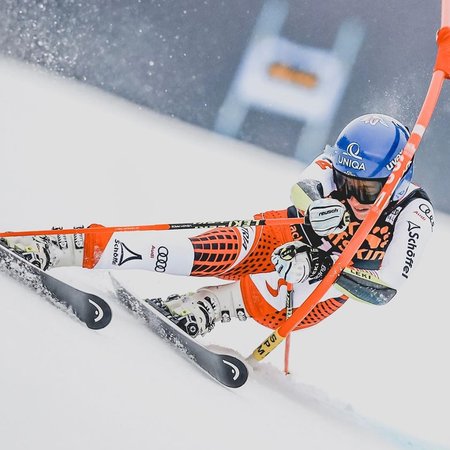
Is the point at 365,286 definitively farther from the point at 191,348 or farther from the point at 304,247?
the point at 191,348

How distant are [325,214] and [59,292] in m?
0.88

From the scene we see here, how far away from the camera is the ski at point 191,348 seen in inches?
86.0

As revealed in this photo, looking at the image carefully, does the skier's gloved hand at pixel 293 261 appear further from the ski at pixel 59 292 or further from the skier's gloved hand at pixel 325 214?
the ski at pixel 59 292

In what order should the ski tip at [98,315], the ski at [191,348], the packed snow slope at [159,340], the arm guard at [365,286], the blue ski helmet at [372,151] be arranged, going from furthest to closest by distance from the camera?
the blue ski helmet at [372,151] → the arm guard at [365,286] → the ski at [191,348] → the ski tip at [98,315] → the packed snow slope at [159,340]

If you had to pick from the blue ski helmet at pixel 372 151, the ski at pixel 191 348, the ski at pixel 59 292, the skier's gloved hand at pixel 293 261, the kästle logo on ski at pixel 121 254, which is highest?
the blue ski helmet at pixel 372 151

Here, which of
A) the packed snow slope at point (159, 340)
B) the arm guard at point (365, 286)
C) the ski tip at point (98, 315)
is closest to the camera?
the packed snow slope at point (159, 340)

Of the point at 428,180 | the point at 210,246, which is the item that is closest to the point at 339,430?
the point at 210,246

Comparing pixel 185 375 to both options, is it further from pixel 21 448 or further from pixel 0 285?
pixel 21 448

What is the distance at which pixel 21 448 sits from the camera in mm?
1198

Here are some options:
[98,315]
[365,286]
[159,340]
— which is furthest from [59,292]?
[365,286]

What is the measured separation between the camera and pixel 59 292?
2.10 metres

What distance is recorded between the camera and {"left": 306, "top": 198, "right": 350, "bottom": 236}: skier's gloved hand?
251 cm

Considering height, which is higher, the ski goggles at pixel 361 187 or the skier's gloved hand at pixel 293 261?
the ski goggles at pixel 361 187

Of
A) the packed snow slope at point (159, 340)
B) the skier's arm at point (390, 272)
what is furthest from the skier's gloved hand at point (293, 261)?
the packed snow slope at point (159, 340)
